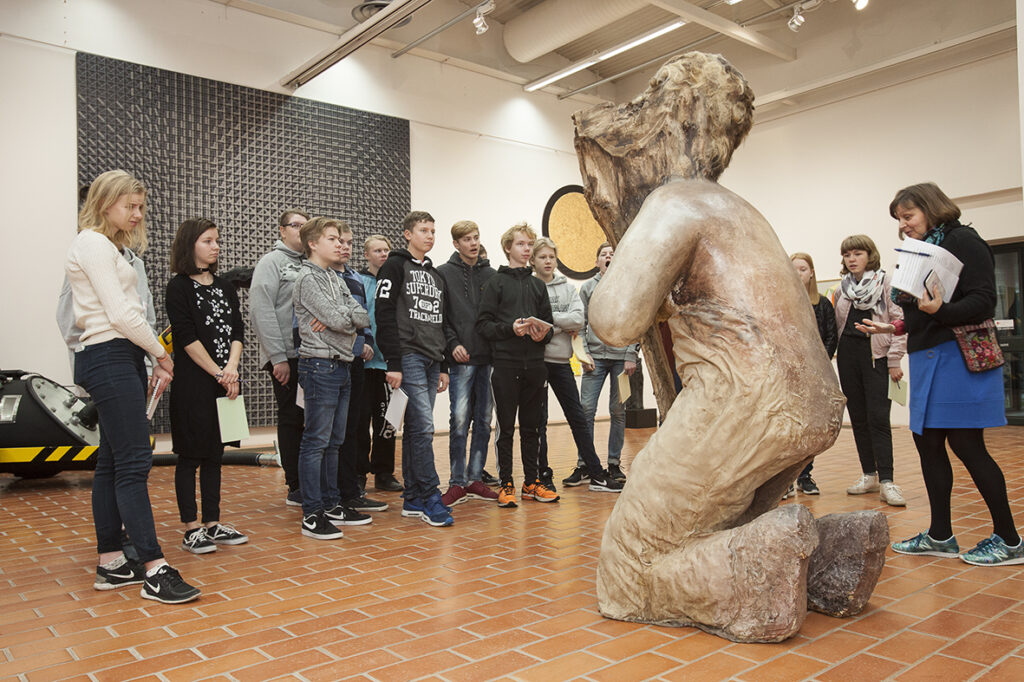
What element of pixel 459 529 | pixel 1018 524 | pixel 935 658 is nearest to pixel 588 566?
pixel 459 529

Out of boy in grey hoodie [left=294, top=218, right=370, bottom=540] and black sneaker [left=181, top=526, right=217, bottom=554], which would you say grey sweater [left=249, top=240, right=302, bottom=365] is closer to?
boy in grey hoodie [left=294, top=218, right=370, bottom=540]

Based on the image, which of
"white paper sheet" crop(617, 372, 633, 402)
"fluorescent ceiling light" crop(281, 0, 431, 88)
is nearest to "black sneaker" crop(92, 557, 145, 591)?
"white paper sheet" crop(617, 372, 633, 402)

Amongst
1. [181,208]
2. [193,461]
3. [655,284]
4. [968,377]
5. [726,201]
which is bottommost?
[193,461]

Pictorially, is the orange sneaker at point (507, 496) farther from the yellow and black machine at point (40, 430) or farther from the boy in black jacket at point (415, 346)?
the yellow and black machine at point (40, 430)

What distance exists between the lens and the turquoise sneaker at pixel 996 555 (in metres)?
2.79

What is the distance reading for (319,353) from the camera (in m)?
3.51

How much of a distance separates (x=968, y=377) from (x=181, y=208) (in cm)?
657

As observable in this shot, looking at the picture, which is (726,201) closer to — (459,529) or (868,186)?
(459,529)

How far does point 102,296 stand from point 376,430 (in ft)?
8.21

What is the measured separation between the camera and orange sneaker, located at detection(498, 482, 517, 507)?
414 centimetres

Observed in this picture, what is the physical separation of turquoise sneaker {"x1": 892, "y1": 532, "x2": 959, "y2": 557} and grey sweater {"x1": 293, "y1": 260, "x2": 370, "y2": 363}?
8.29 ft

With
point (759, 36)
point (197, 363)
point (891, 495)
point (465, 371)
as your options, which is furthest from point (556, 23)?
point (197, 363)

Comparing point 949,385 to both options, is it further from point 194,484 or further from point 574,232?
point 574,232

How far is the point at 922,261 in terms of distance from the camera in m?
2.73
